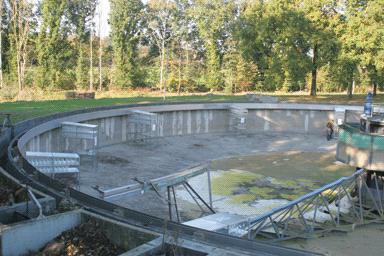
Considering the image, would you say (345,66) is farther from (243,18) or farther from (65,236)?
(65,236)

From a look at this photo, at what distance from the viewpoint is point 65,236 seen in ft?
22.5

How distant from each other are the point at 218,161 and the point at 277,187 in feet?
19.3

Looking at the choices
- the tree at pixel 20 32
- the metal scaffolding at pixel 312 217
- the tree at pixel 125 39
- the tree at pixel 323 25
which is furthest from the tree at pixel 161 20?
the metal scaffolding at pixel 312 217

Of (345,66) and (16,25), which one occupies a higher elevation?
(16,25)

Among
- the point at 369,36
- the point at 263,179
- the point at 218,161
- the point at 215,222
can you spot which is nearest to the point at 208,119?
the point at 218,161

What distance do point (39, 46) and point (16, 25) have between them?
4655 millimetres

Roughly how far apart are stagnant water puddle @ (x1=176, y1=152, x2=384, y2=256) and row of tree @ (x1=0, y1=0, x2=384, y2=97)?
55.5ft

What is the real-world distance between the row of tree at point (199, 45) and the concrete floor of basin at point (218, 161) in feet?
37.1

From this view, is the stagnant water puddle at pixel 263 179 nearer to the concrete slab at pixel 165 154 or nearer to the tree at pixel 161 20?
the concrete slab at pixel 165 154

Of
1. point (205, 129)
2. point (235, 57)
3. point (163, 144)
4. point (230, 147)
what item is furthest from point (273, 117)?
point (235, 57)

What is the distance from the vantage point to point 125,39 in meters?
57.2

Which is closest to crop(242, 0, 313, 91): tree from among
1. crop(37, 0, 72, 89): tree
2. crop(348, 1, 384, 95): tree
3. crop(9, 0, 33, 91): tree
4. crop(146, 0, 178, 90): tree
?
→ crop(348, 1, 384, 95): tree

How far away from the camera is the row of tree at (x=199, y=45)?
38719 millimetres

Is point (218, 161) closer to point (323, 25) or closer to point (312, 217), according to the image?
point (312, 217)
